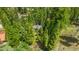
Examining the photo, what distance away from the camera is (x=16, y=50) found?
11.7 feet

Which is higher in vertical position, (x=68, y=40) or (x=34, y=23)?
(x=34, y=23)

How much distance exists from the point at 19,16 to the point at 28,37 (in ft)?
0.97

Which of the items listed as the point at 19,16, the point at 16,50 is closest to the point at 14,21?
the point at 19,16

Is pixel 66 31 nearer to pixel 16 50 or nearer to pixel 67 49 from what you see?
pixel 67 49

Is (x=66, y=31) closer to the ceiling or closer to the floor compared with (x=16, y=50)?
closer to the ceiling

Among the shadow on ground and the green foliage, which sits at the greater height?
the green foliage

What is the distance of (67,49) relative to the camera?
11.6ft

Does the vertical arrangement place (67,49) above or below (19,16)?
below

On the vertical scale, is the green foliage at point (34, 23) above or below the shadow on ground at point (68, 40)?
above
